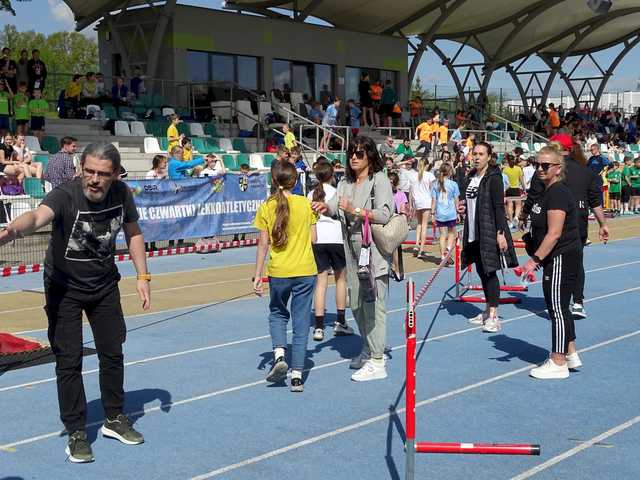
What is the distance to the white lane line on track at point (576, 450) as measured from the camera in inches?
216

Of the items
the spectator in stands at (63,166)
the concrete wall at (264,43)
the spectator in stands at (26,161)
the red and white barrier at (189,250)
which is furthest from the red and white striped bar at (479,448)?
the concrete wall at (264,43)

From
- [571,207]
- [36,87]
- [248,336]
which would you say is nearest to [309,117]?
[36,87]

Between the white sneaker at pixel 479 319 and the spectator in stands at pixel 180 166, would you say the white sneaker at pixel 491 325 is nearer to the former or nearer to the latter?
the white sneaker at pixel 479 319

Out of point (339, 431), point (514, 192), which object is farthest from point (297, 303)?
point (514, 192)

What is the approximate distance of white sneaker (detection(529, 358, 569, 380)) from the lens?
775 cm

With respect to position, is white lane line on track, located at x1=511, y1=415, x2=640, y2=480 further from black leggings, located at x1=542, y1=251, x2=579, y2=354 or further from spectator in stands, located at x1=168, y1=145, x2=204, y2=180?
spectator in stands, located at x1=168, y1=145, x2=204, y2=180

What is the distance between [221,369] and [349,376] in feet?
3.77

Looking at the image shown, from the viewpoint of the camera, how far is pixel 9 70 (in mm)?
23266

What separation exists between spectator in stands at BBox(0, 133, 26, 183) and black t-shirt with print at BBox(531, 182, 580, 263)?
10974 millimetres

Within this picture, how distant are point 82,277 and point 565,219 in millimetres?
4022

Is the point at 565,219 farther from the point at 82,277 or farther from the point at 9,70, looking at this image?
the point at 9,70

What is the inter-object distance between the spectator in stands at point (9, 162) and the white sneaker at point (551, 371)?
1120 cm

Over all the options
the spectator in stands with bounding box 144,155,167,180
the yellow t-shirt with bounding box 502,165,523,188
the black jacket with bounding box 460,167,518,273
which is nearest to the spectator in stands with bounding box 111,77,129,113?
the spectator in stands with bounding box 144,155,167,180

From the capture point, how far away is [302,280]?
733 centimetres
